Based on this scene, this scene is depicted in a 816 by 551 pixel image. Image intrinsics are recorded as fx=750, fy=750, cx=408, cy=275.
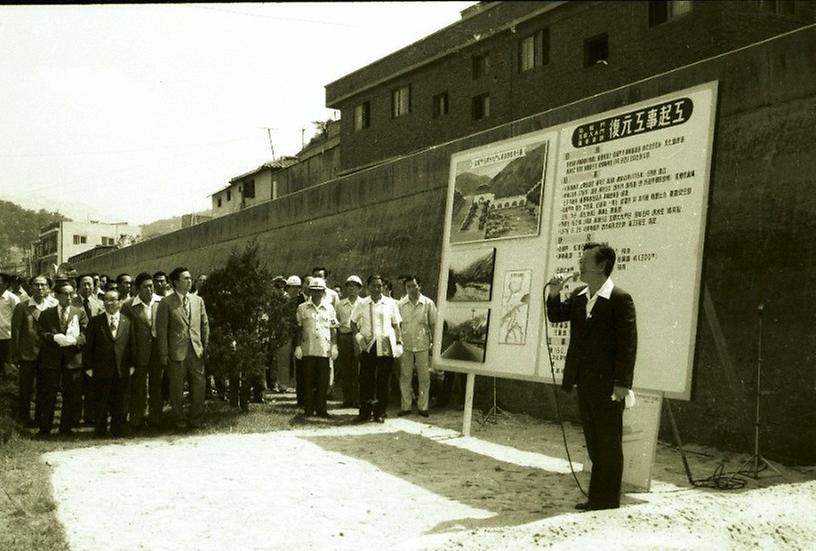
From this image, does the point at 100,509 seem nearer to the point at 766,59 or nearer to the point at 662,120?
the point at 662,120

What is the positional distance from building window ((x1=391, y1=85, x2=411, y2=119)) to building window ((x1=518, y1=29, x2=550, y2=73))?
6.17 m

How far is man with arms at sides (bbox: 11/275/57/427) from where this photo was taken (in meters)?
9.08

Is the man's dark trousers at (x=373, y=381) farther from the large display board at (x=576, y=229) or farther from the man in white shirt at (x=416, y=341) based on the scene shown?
the large display board at (x=576, y=229)

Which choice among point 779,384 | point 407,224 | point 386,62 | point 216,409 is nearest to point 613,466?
point 779,384

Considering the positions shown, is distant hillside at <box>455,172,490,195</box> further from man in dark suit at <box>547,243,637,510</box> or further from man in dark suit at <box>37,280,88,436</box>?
man in dark suit at <box>37,280,88,436</box>

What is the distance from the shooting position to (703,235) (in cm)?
578

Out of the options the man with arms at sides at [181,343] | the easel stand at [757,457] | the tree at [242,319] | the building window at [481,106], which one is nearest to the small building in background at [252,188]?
the building window at [481,106]

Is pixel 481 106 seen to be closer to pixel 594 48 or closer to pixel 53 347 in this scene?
pixel 594 48

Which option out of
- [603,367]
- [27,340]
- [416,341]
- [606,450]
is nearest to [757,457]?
[606,450]

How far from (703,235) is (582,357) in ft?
4.52

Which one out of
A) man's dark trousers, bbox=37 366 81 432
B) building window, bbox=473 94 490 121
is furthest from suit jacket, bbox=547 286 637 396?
building window, bbox=473 94 490 121

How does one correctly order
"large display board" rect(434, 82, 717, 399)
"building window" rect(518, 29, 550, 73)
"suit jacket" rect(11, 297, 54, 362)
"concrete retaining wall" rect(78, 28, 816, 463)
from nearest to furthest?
"large display board" rect(434, 82, 717, 399)
"concrete retaining wall" rect(78, 28, 816, 463)
"suit jacket" rect(11, 297, 54, 362)
"building window" rect(518, 29, 550, 73)

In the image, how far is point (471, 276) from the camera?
28.2 feet

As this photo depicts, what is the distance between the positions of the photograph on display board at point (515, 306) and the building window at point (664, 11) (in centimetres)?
1145
